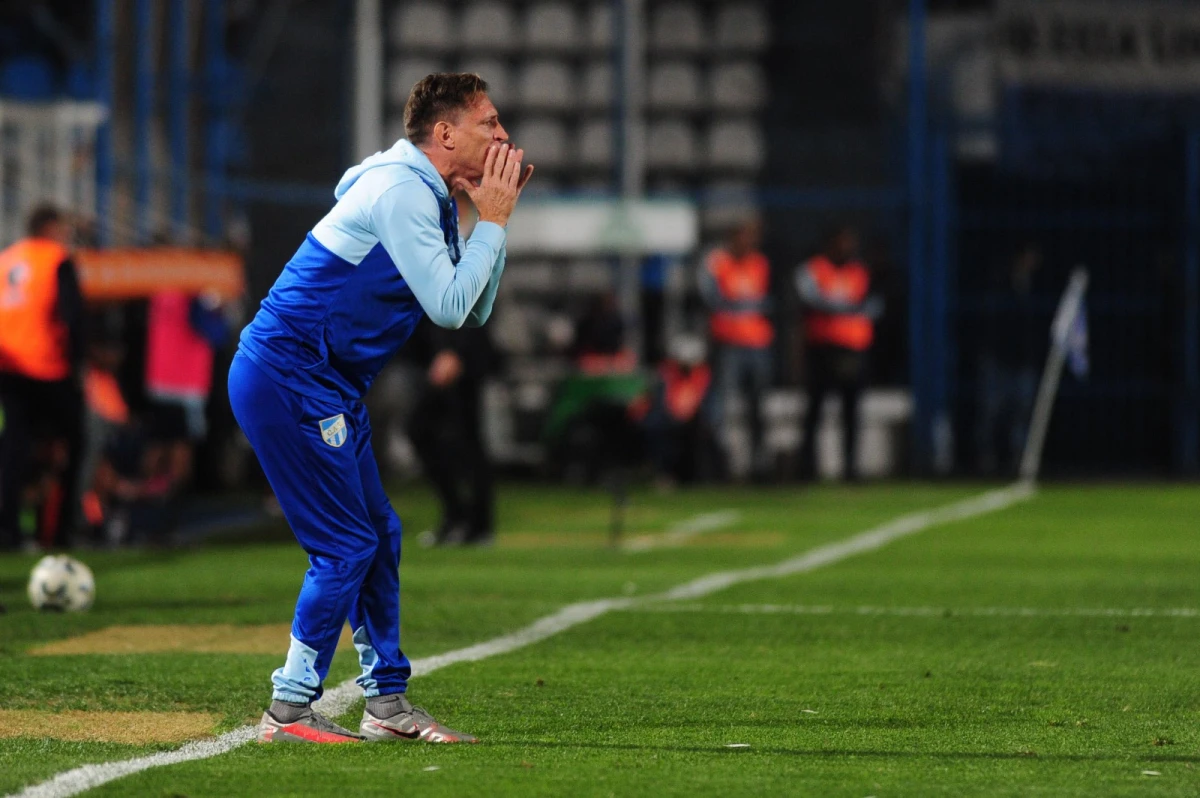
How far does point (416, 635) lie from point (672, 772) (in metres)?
3.42

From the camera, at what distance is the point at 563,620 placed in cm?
923

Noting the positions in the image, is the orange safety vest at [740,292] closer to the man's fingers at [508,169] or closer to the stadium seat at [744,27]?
the stadium seat at [744,27]

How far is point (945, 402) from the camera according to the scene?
22.2 m

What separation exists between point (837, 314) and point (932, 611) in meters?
9.98

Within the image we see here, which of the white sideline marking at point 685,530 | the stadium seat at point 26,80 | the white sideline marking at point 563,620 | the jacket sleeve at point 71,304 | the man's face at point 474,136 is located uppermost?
the stadium seat at point 26,80

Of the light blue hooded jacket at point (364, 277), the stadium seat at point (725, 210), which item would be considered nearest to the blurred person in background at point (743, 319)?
the stadium seat at point (725, 210)

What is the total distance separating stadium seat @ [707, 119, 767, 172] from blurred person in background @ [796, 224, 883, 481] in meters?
13.0

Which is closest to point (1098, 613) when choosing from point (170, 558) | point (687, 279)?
point (170, 558)

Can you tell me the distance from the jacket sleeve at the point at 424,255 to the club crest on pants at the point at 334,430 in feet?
1.41

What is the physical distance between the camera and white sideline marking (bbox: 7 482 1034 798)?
17.6 feet

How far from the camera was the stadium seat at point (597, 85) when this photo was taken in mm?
33031

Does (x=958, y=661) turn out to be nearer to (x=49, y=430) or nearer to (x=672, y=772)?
(x=672, y=772)

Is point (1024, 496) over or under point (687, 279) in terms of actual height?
under

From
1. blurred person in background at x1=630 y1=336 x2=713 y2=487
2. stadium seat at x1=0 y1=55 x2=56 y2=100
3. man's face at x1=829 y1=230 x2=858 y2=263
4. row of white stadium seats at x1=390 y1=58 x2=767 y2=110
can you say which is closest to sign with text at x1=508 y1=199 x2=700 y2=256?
blurred person in background at x1=630 y1=336 x2=713 y2=487
